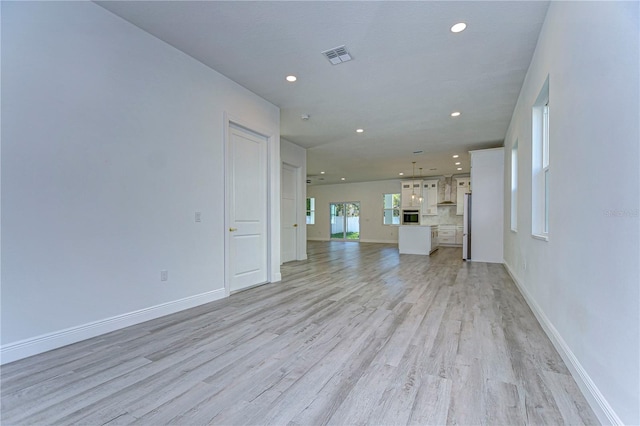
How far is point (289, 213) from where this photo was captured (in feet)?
23.7

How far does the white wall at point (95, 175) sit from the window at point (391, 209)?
10.3 m

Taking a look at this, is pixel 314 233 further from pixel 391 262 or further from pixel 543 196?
pixel 543 196

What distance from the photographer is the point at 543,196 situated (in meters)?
3.15

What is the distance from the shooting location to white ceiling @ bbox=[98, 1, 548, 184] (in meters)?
2.60

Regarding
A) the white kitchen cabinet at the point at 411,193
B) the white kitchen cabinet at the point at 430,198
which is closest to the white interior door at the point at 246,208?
the white kitchen cabinet at the point at 411,193

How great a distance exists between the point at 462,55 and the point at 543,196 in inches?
71.5

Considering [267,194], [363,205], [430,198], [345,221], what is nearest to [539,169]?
[267,194]

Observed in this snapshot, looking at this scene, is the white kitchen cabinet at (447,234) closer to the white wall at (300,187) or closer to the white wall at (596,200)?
the white wall at (300,187)

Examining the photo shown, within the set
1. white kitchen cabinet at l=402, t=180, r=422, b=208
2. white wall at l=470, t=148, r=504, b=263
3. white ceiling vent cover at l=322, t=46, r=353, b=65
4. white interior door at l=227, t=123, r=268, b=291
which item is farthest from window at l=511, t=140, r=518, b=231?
white kitchen cabinet at l=402, t=180, r=422, b=208

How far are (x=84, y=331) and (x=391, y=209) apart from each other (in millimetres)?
11724

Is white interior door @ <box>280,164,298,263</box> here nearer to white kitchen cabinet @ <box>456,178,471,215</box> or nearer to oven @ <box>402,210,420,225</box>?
oven @ <box>402,210,420,225</box>

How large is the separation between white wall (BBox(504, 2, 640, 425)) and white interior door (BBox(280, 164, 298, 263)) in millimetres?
5328

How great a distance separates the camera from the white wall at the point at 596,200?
1.28 m

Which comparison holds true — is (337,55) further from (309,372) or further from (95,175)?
(309,372)
